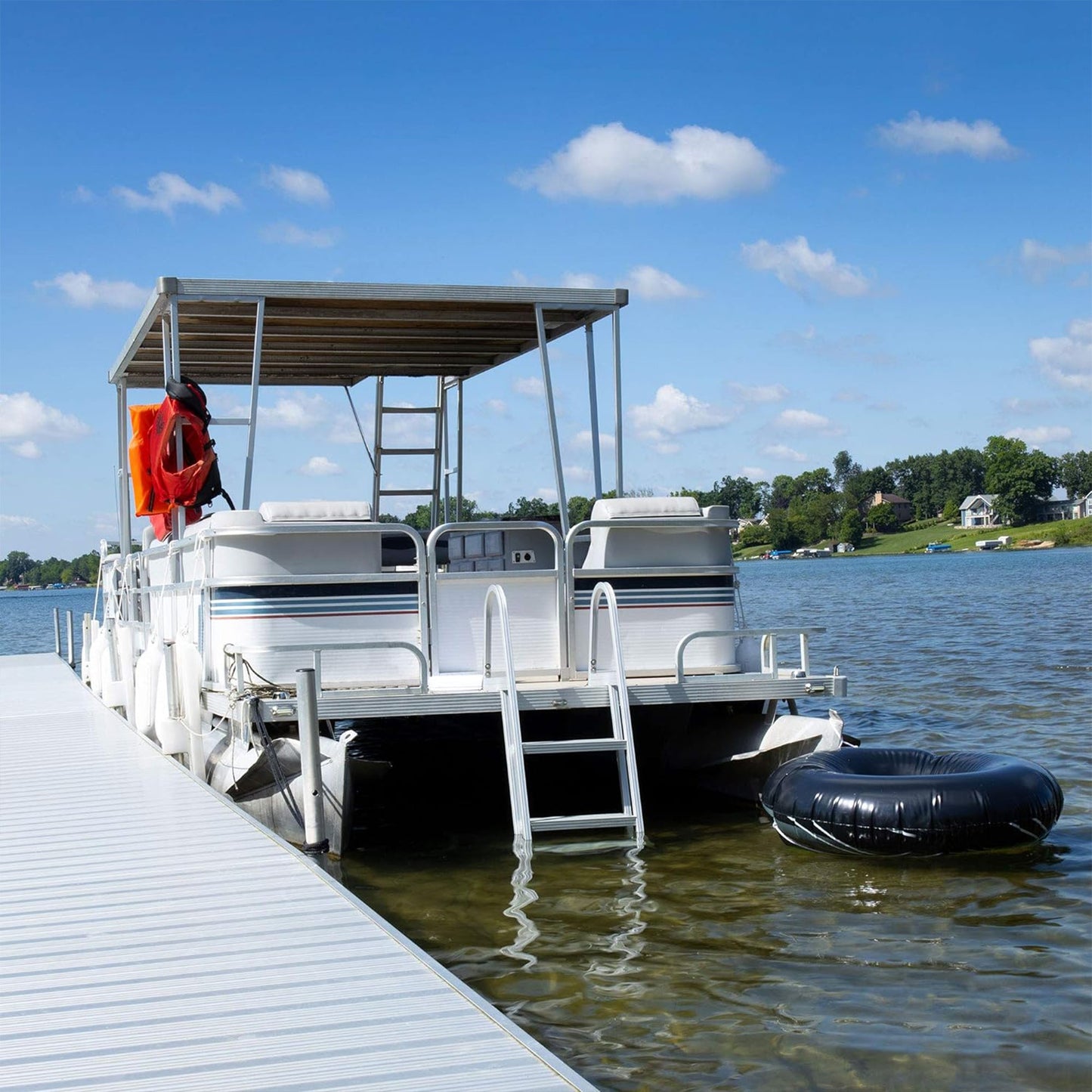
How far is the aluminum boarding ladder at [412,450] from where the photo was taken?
1219cm

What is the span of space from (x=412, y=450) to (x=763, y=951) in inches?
287

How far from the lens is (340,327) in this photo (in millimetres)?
9922

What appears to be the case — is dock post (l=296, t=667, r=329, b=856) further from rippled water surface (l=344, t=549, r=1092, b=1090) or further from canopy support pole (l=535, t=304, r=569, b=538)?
canopy support pole (l=535, t=304, r=569, b=538)

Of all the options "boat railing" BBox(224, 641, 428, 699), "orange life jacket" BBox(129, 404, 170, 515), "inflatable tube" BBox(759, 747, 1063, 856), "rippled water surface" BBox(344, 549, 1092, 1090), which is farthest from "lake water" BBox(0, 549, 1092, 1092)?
"orange life jacket" BBox(129, 404, 170, 515)

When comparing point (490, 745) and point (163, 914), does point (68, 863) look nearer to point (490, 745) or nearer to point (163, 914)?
point (163, 914)

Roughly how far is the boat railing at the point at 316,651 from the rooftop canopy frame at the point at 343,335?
3.87 feet

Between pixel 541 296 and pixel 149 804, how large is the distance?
418 cm

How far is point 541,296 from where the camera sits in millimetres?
8984

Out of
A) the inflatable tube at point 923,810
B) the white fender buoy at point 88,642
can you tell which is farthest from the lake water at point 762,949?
the white fender buoy at point 88,642

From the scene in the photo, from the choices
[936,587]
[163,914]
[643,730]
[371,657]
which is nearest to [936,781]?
[643,730]

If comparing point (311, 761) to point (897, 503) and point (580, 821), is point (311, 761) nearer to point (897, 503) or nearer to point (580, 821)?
point (580, 821)

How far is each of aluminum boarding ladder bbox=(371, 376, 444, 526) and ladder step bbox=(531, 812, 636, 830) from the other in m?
5.51

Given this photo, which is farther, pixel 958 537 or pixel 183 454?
pixel 958 537

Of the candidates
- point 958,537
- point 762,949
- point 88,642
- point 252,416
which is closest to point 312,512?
point 252,416
